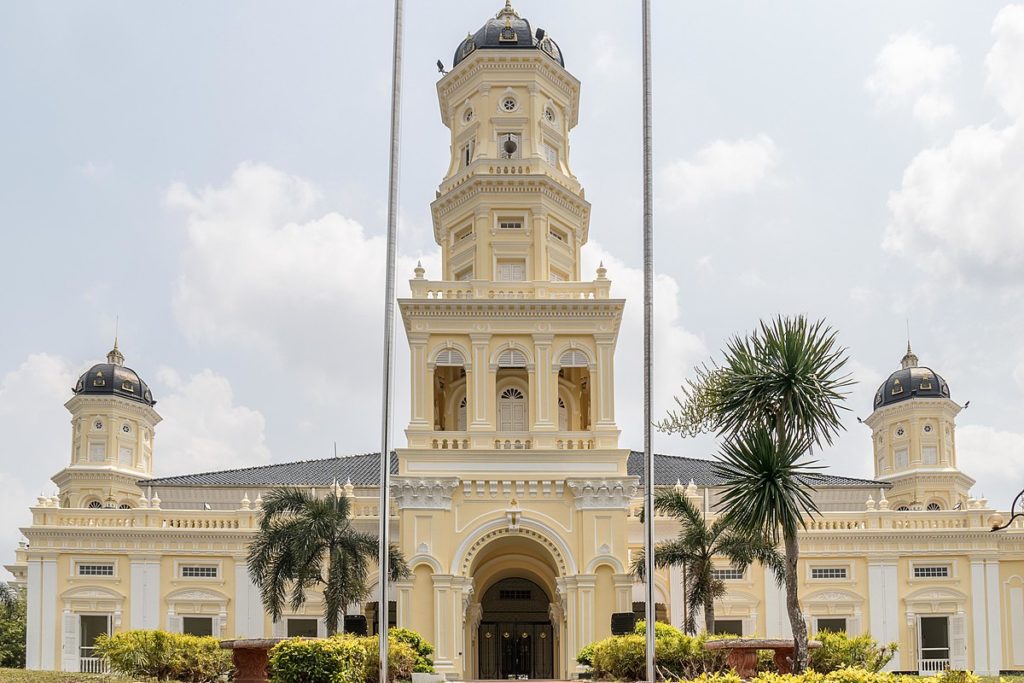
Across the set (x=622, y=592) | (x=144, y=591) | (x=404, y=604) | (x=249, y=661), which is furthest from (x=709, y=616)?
(x=144, y=591)

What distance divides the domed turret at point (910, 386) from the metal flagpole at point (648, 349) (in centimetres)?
4484

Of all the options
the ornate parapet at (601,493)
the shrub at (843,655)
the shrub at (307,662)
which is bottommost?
the shrub at (843,655)

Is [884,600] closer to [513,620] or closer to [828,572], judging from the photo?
[828,572]

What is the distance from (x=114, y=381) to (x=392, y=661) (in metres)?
42.5

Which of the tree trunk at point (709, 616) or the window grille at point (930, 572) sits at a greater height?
the window grille at point (930, 572)

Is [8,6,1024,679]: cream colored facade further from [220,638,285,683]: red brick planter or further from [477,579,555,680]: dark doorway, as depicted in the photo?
[220,638,285,683]: red brick planter

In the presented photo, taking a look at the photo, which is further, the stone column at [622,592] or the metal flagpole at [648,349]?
the stone column at [622,592]

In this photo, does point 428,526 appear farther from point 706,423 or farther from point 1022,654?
point 1022,654

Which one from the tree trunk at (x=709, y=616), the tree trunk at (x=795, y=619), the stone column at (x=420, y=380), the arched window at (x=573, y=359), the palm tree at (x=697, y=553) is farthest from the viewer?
the arched window at (x=573, y=359)

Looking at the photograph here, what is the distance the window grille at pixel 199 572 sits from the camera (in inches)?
2069

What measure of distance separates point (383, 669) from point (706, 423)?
955 centimetres

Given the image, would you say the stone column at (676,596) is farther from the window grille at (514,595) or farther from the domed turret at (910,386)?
the domed turret at (910,386)

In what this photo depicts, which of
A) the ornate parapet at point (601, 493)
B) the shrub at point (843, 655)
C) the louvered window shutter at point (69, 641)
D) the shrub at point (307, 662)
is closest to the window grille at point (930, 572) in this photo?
the shrub at point (843, 655)

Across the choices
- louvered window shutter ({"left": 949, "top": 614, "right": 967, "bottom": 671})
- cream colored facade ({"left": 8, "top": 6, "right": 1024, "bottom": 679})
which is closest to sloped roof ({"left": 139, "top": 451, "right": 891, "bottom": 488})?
cream colored facade ({"left": 8, "top": 6, "right": 1024, "bottom": 679})
